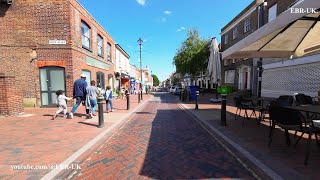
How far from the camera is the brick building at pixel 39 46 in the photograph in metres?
11.0

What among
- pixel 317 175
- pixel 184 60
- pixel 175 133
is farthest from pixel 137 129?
pixel 184 60

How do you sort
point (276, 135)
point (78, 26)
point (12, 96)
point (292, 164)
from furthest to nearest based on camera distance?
point (78, 26) → point (12, 96) → point (276, 135) → point (292, 164)

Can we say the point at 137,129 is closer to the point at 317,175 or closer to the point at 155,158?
the point at 155,158

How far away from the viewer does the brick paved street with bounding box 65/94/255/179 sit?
10.9ft

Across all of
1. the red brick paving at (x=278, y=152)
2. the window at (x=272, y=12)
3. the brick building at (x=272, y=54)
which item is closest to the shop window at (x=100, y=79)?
Answer: the brick building at (x=272, y=54)

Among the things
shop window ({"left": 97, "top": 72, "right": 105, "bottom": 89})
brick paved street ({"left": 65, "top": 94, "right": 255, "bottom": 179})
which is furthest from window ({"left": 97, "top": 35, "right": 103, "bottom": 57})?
brick paved street ({"left": 65, "top": 94, "right": 255, "bottom": 179})

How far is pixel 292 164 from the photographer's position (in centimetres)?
344

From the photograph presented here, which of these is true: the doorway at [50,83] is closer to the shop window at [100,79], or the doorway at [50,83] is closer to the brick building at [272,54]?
the shop window at [100,79]

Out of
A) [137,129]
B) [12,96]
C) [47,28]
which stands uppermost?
[47,28]

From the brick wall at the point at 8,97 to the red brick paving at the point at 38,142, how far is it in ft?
5.77

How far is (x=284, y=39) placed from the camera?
6176 mm

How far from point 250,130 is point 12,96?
10134 mm

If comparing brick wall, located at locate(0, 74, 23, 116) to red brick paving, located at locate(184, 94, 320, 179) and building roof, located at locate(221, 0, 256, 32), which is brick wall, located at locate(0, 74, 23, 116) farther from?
building roof, located at locate(221, 0, 256, 32)

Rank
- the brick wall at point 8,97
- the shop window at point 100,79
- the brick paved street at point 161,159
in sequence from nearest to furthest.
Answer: the brick paved street at point 161,159, the brick wall at point 8,97, the shop window at point 100,79
